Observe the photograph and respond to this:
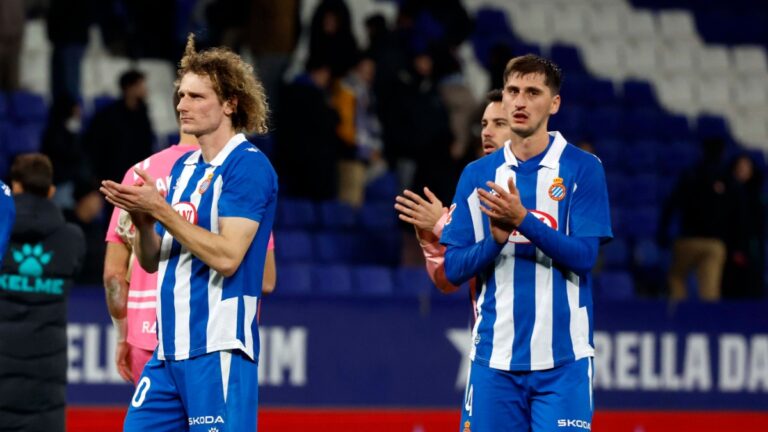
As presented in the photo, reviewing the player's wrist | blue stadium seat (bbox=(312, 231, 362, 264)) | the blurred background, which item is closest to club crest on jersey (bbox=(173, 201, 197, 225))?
the player's wrist

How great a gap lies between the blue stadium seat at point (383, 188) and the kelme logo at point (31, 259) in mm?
7214

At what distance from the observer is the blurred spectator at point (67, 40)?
43.3 feet

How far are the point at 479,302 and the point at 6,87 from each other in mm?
9124

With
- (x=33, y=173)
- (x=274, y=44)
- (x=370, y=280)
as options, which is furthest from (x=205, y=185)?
(x=274, y=44)

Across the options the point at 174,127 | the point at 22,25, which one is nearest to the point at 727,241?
the point at 174,127

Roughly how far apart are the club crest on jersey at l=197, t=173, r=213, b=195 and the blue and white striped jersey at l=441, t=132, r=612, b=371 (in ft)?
3.78

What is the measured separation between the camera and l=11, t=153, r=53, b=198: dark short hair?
24.6ft

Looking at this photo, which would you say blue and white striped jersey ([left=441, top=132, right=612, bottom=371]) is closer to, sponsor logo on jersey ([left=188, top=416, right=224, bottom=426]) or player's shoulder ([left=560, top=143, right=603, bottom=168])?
player's shoulder ([left=560, top=143, right=603, bottom=168])

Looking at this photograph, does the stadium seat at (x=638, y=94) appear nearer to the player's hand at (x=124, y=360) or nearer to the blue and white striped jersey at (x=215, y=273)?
the player's hand at (x=124, y=360)

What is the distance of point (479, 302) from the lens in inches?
233

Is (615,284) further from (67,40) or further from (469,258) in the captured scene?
(469,258)

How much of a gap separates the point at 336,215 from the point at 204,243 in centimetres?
842

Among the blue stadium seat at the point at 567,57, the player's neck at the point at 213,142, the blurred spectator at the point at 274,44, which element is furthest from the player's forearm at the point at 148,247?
the blue stadium seat at the point at 567,57

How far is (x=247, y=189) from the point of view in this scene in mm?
5461
